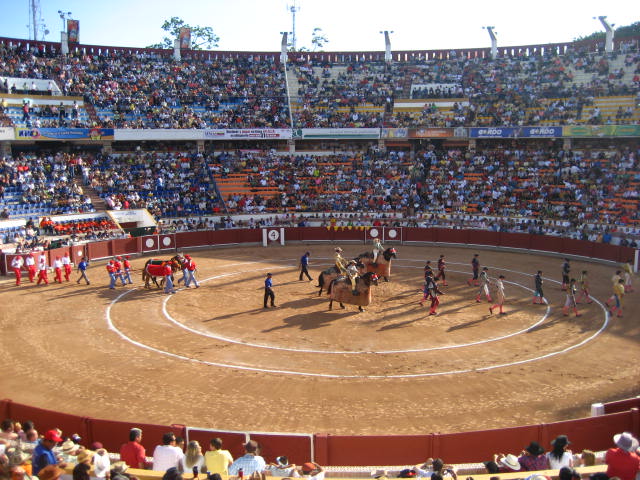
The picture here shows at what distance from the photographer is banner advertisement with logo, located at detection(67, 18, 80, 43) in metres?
53.4

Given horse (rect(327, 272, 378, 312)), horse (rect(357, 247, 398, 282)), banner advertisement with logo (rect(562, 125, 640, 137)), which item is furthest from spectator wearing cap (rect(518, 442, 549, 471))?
banner advertisement with logo (rect(562, 125, 640, 137))

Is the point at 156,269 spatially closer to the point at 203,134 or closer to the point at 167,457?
the point at 167,457

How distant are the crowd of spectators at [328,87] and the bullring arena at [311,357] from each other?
24839 millimetres

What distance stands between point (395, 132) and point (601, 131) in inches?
598

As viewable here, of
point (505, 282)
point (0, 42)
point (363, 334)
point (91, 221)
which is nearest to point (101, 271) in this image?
point (91, 221)

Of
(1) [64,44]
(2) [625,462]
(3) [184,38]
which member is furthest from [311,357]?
(3) [184,38]

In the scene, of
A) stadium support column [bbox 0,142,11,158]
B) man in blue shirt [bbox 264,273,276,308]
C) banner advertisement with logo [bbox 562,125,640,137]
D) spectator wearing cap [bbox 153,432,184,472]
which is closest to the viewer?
spectator wearing cap [bbox 153,432,184,472]

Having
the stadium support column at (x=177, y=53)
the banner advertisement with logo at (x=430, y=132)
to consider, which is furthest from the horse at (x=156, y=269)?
the stadium support column at (x=177, y=53)

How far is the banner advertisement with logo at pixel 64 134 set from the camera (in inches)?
1675

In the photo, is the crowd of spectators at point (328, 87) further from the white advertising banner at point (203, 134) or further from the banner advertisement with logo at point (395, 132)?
the banner advertisement with logo at point (395, 132)

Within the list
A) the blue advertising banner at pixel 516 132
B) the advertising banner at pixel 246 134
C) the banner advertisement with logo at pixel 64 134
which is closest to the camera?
the banner advertisement with logo at pixel 64 134

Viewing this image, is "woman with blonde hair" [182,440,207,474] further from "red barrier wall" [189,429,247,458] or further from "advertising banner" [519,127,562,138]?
"advertising banner" [519,127,562,138]

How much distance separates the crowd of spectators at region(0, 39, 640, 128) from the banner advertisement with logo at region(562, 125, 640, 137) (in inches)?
74.7

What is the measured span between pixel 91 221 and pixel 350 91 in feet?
87.3
